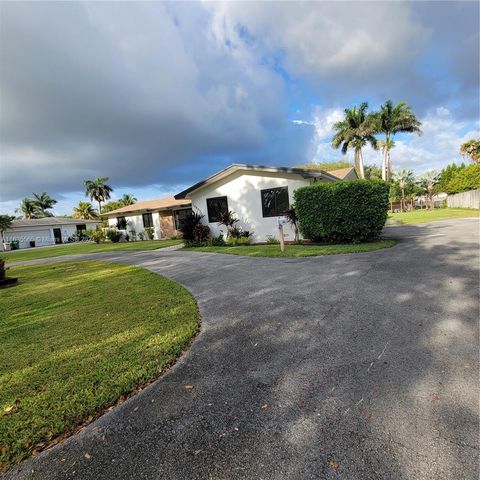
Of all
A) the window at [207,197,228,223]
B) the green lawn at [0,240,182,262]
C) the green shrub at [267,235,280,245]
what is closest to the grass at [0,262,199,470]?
the green shrub at [267,235,280,245]

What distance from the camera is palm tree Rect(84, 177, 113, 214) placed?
52938 millimetres

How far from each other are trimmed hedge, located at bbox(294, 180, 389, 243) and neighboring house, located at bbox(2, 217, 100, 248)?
4181 centimetres

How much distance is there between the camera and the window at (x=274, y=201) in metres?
13.9

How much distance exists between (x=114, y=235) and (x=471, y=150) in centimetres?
4782

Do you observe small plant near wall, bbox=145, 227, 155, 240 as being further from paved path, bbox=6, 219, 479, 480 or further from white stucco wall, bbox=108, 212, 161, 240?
paved path, bbox=6, 219, 479, 480

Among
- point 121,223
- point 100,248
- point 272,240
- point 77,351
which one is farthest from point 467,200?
point 77,351

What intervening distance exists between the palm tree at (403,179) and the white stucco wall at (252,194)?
44909 millimetres

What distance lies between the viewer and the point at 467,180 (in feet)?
114

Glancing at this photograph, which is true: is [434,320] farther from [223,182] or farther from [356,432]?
[223,182]

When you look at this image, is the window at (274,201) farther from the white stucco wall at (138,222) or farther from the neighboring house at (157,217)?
the white stucco wall at (138,222)

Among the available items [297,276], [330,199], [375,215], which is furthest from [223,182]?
[297,276]

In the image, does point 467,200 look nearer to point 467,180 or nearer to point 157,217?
point 467,180

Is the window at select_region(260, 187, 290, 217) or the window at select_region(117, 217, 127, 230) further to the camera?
the window at select_region(117, 217, 127, 230)

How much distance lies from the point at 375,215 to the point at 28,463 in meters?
10.9
